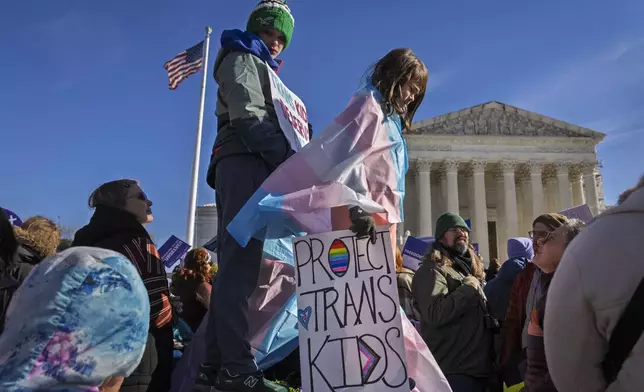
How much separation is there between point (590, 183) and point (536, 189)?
3935 mm

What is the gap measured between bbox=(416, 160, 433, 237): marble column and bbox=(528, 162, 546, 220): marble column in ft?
25.6

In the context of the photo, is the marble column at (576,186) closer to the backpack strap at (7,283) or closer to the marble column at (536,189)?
the marble column at (536,189)

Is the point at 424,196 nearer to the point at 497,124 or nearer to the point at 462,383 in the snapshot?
the point at 497,124

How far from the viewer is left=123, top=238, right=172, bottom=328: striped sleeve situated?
3.10 metres

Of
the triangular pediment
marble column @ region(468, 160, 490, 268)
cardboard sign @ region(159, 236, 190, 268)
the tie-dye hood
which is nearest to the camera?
the tie-dye hood

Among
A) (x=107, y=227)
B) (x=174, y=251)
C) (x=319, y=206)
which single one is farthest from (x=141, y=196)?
(x=174, y=251)

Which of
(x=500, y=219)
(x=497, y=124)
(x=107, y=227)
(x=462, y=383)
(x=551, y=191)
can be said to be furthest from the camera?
(x=551, y=191)

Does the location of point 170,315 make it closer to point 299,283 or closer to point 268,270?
point 268,270

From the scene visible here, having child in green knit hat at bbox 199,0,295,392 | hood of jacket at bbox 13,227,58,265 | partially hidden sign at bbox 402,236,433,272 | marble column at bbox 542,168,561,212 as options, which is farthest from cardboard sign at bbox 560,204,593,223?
marble column at bbox 542,168,561,212

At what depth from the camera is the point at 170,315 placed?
3.22 meters

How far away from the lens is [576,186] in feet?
142

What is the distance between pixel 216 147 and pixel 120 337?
177 centimetres

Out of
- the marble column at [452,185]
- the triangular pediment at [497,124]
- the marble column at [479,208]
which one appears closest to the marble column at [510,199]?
the marble column at [479,208]

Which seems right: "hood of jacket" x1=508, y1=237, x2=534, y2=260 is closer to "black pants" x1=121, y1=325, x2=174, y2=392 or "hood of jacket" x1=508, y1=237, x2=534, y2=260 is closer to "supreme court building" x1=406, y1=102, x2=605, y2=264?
"black pants" x1=121, y1=325, x2=174, y2=392
